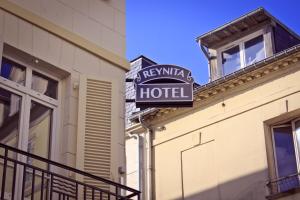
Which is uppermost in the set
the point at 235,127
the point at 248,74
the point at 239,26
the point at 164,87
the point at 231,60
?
the point at 239,26

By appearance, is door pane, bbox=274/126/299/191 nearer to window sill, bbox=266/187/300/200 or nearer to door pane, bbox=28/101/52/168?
window sill, bbox=266/187/300/200

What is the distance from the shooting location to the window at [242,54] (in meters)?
17.4

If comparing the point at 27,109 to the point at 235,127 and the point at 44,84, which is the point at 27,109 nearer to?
the point at 44,84

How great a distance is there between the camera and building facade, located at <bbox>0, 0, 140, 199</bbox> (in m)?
9.00

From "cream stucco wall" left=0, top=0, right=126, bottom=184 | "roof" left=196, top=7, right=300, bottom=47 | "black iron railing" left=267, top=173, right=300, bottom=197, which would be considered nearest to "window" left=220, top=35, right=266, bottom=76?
"roof" left=196, top=7, right=300, bottom=47

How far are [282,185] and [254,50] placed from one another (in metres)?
3.98

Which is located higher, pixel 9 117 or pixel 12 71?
pixel 12 71

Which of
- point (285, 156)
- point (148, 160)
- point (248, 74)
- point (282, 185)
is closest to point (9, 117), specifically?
point (282, 185)

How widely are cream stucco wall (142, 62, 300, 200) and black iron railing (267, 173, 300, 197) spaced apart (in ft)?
0.60

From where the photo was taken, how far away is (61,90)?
9766mm

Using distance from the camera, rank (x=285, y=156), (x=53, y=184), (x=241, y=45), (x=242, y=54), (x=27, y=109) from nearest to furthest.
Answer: (x=53, y=184) < (x=27, y=109) < (x=285, y=156) < (x=242, y=54) < (x=241, y=45)

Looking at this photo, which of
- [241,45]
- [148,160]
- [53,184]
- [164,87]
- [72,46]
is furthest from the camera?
[148,160]

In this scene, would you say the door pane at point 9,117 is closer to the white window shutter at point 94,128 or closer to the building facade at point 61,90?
the building facade at point 61,90

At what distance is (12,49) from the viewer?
9.14 meters
